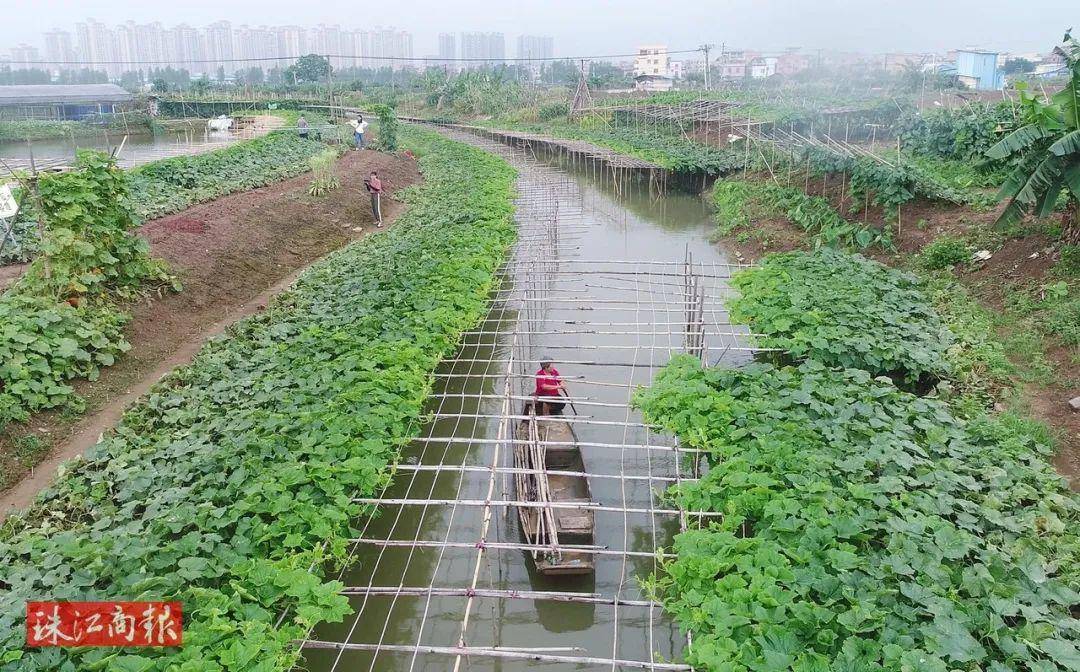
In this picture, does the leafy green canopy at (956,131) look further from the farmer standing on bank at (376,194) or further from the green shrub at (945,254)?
the farmer standing on bank at (376,194)

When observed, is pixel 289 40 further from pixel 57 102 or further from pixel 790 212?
pixel 790 212

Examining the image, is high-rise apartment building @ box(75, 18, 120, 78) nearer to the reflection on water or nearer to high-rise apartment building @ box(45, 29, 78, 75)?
high-rise apartment building @ box(45, 29, 78, 75)

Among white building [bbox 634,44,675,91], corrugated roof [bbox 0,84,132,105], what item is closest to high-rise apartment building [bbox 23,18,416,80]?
white building [bbox 634,44,675,91]

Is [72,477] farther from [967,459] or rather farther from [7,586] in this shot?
[967,459]

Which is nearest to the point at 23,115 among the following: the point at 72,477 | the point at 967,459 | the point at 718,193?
the point at 718,193

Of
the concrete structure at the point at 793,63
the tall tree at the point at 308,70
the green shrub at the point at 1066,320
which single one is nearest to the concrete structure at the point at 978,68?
the concrete structure at the point at 793,63

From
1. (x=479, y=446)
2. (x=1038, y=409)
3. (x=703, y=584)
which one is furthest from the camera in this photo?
(x=479, y=446)
